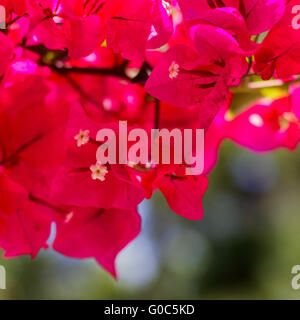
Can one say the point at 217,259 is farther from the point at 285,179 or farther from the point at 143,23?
the point at 143,23

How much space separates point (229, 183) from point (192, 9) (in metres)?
7.18

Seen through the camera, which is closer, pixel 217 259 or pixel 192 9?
pixel 192 9

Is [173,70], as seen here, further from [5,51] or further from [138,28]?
[5,51]

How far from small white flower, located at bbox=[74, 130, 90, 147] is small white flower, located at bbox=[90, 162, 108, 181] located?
0.04 m

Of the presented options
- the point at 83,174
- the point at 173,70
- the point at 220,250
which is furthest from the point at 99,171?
the point at 220,250

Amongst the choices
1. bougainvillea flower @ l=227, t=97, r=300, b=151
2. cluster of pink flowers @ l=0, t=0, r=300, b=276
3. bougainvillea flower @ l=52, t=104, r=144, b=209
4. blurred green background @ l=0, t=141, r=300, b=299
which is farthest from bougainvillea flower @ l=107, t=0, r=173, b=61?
blurred green background @ l=0, t=141, r=300, b=299

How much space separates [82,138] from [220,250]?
705 cm

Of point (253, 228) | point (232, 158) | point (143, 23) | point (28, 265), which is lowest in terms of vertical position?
point (143, 23)

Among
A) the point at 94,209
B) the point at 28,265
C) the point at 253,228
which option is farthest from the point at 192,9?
the point at 253,228

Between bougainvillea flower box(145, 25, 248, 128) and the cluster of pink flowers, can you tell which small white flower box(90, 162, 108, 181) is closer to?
the cluster of pink flowers

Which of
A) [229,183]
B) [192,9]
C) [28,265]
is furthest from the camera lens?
[229,183]

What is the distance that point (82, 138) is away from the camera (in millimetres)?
738

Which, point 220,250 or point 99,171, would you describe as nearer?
point 99,171

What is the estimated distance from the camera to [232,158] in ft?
24.1
